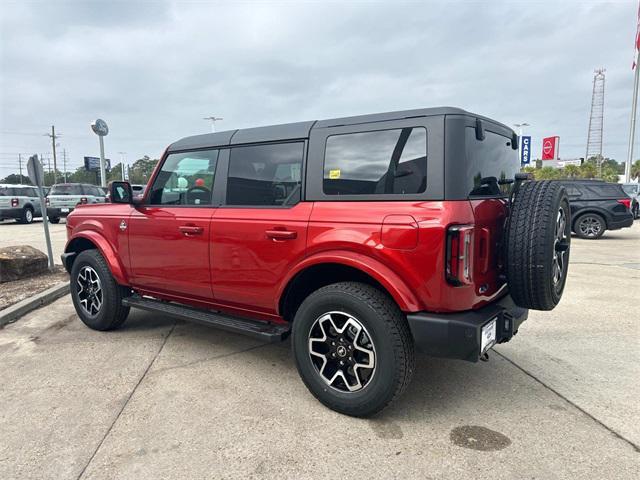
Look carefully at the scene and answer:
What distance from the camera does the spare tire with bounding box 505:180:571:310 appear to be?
2674 millimetres

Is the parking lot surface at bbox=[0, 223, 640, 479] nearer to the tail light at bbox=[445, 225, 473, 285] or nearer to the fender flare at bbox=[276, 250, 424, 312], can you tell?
Answer: the fender flare at bbox=[276, 250, 424, 312]

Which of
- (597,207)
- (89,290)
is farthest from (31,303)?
(597,207)

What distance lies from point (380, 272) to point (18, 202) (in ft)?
66.7

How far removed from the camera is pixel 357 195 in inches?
114

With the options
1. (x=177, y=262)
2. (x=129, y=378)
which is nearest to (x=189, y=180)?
(x=177, y=262)

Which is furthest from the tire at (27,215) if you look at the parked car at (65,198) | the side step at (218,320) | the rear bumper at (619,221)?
the rear bumper at (619,221)

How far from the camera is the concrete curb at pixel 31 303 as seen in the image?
5.04 meters

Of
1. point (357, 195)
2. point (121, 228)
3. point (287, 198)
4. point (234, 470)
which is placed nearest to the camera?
point (234, 470)

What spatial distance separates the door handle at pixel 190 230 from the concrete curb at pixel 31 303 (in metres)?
2.75

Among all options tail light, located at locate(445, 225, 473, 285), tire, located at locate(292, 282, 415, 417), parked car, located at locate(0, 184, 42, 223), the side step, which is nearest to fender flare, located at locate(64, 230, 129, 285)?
the side step

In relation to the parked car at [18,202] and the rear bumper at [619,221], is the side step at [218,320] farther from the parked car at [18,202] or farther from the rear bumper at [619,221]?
the parked car at [18,202]

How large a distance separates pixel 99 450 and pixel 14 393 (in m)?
1.22

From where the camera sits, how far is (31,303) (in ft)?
18.1

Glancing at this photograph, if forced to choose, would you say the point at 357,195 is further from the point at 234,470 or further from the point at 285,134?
the point at 234,470
